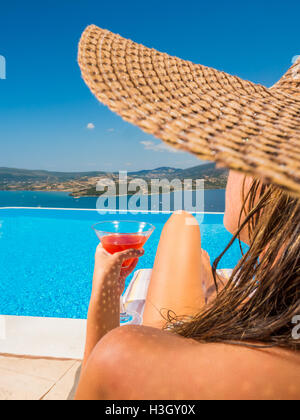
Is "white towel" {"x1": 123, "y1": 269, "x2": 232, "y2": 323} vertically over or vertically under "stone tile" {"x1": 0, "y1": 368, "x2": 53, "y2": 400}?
over

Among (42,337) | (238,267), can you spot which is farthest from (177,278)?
(42,337)

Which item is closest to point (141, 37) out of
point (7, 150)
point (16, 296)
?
point (7, 150)

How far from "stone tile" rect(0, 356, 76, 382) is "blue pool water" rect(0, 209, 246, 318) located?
2074mm

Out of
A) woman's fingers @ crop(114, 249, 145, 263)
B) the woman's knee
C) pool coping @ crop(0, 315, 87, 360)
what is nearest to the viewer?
woman's fingers @ crop(114, 249, 145, 263)

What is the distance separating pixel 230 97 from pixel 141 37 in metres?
24.7

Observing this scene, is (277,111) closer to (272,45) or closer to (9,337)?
(9,337)

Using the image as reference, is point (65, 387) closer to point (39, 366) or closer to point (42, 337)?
point (39, 366)

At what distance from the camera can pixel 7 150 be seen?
1109 inches

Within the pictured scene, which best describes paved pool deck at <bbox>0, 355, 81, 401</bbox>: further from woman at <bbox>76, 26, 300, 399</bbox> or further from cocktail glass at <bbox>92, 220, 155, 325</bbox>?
woman at <bbox>76, 26, 300, 399</bbox>

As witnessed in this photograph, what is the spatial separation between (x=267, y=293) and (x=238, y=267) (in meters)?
0.13

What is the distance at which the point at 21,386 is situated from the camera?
162 cm

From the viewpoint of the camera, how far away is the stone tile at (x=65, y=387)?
5.12ft

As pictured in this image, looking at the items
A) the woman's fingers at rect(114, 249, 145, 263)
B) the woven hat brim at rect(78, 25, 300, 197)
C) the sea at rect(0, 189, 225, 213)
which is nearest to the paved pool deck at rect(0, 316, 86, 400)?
the woman's fingers at rect(114, 249, 145, 263)

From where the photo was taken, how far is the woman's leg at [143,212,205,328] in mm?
1417
